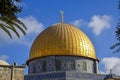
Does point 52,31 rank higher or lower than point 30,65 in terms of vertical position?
higher

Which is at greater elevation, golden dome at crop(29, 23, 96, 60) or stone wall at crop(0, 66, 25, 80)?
golden dome at crop(29, 23, 96, 60)

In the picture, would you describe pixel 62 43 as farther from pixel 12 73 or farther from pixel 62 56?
pixel 12 73

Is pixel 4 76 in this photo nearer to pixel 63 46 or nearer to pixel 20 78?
pixel 20 78

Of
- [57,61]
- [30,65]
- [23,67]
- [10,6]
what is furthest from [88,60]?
[10,6]

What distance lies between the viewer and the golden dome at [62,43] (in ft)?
93.5

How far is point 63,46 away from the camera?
28.7 m

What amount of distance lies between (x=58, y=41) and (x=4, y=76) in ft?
41.3

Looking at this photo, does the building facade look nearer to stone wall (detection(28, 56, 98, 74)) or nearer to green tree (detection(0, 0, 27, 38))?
stone wall (detection(28, 56, 98, 74))

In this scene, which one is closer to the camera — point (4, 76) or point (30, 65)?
point (4, 76)

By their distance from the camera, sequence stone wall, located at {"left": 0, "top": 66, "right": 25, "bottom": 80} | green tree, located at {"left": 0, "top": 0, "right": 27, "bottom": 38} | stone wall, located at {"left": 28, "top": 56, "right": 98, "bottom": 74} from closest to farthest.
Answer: green tree, located at {"left": 0, "top": 0, "right": 27, "bottom": 38}, stone wall, located at {"left": 0, "top": 66, "right": 25, "bottom": 80}, stone wall, located at {"left": 28, "top": 56, "right": 98, "bottom": 74}

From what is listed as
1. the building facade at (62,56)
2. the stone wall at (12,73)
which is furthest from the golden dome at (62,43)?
the stone wall at (12,73)

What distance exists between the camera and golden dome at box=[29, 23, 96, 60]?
2848cm

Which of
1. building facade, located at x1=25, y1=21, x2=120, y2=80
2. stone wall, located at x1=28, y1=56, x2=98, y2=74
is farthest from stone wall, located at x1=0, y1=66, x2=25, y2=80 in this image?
stone wall, located at x1=28, y1=56, x2=98, y2=74

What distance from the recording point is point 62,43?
28984 mm
